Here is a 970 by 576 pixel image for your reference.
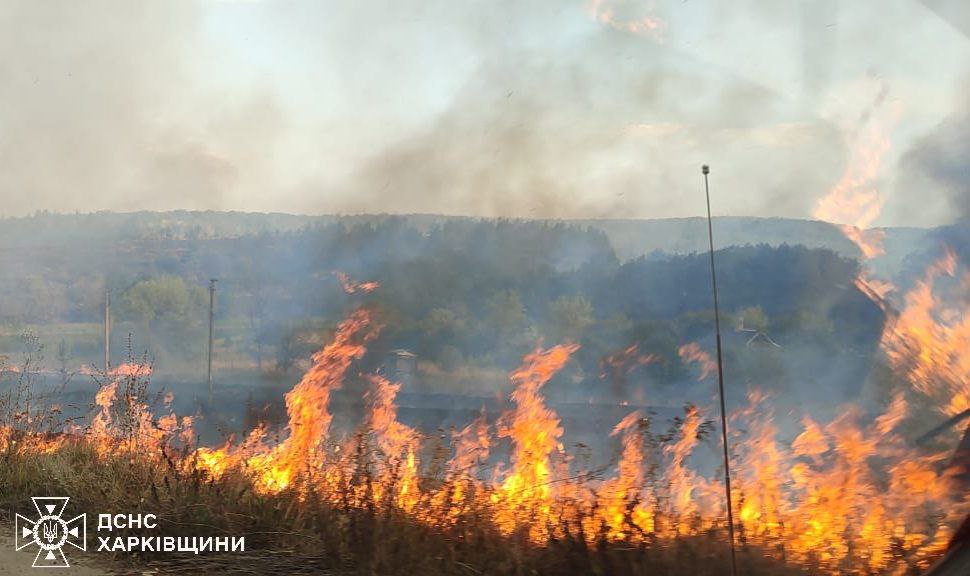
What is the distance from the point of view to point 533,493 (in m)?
6.95

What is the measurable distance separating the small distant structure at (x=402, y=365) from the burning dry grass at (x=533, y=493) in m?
4.65

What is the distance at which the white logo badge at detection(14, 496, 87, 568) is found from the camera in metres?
6.30

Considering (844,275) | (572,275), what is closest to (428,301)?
(572,275)

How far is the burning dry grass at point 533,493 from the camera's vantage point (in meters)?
5.71

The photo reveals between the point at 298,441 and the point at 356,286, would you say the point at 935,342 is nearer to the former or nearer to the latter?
the point at 298,441

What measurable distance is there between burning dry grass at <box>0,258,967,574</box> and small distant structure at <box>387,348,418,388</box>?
4.65m

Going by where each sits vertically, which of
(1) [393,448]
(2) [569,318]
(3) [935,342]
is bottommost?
(1) [393,448]

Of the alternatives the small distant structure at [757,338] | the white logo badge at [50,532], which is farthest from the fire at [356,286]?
the white logo badge at [50,532]

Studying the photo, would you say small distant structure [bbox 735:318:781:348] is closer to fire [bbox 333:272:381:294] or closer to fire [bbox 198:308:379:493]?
fire [bbox 198:308:379:493]

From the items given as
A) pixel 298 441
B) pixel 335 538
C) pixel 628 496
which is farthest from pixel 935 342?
pixel 298 441

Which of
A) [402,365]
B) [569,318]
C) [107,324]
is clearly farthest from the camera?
[107,324]

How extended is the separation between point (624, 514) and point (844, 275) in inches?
268

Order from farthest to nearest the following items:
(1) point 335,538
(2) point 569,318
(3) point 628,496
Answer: (2) point 569,318, (3) point 628,496, (1) point 335,538

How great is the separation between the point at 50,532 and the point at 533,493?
13.7 feet
